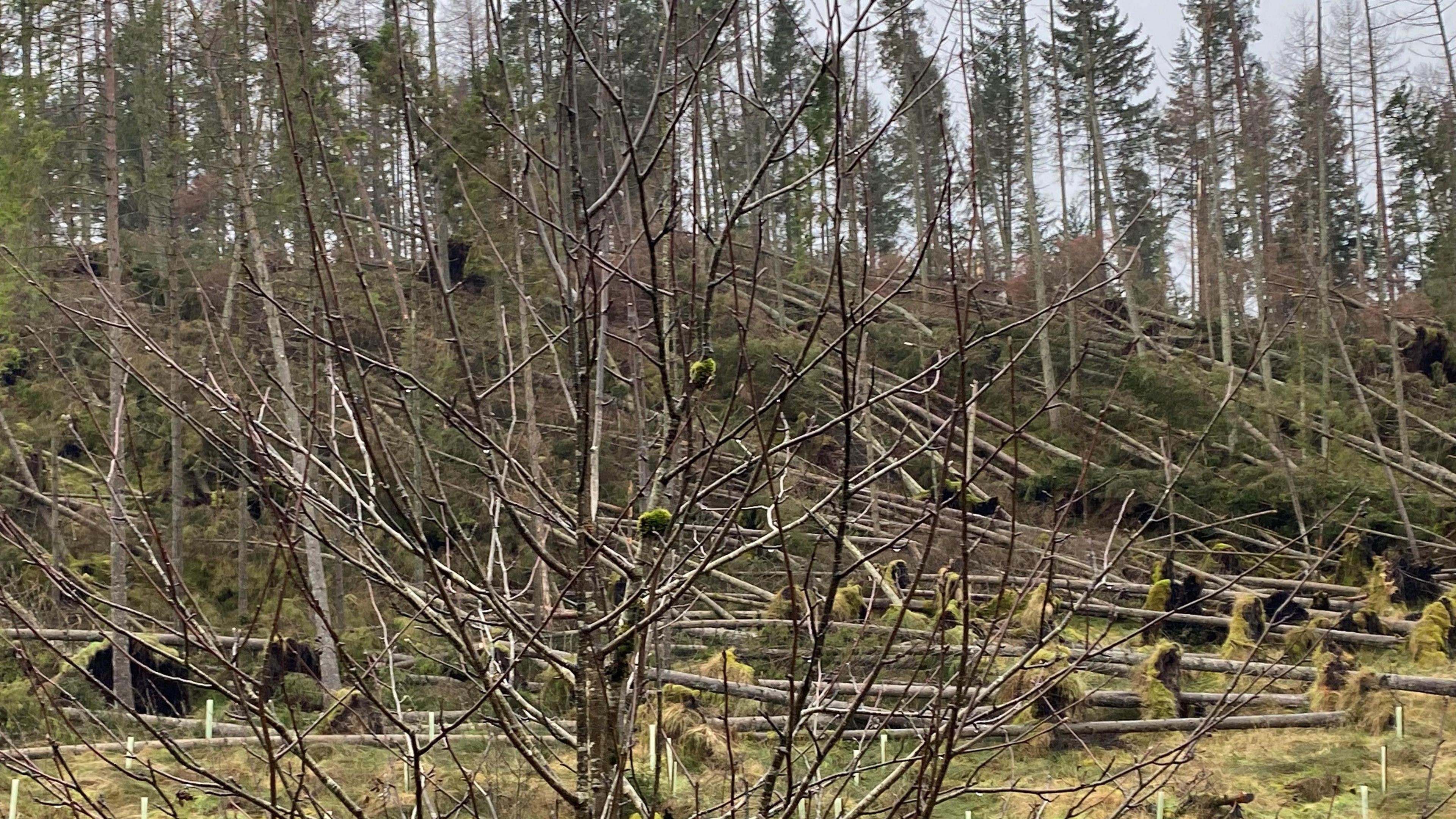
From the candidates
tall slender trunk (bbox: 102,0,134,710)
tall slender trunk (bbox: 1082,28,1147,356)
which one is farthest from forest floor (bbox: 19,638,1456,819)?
tall slender trunk (bbox: 1082,28,1147,356)

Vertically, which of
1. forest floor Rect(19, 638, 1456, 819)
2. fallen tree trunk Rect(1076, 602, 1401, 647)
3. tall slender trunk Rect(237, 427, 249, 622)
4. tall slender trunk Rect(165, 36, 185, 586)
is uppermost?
tall slender trunk Rect(165, 36, 185, 586)

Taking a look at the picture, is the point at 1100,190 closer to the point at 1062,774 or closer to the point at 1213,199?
the point at 1213,199

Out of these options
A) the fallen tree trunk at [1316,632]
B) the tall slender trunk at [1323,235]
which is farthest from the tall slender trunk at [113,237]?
the tall slender trunk at [1323,235]

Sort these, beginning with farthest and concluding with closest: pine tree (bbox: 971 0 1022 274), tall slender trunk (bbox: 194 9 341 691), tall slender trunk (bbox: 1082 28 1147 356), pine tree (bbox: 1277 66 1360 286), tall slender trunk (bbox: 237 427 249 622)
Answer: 1. pine tree (bbox: 971 0 1022 274)
2. pine tree (bbox: 1277 66 1360 286)
3. tall slender trunk (bbox: 1082 28 1147 356)
4. tall slender trunk (bbox: 237 427 249 622)
5. tall slender trunk (bbox: 194 9 341 691)

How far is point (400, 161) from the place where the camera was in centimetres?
2330

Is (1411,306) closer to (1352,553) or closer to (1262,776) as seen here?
(1352,553)

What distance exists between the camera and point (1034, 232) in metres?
19.7

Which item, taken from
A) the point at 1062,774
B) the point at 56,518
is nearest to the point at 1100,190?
the point at 1062,774

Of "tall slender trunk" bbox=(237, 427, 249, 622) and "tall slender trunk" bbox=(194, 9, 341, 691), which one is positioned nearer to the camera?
"tall slender trunk" bbox=(194, 9, 341, 691)

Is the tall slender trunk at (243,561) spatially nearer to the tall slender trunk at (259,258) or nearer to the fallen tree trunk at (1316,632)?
the tall slender trunk at (259,258)

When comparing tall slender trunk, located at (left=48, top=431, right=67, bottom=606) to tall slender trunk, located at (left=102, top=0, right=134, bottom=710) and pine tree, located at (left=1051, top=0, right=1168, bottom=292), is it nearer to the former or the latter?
tall slender trunk, located at (left=102, top=0, right=134, bottom=710)

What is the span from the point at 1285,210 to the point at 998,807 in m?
14.2

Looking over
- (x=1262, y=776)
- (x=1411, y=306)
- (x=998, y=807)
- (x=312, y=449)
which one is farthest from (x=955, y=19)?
(x=1411, y=306)

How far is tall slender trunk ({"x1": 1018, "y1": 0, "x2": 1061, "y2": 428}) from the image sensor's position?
62.7ft
